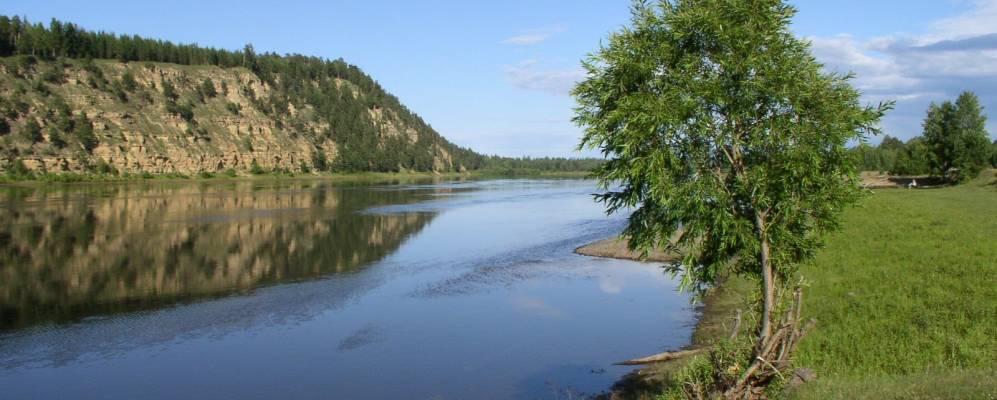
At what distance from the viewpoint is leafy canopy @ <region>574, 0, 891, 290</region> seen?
12.4 metres

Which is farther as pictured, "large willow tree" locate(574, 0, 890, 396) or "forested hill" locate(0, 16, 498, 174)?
"forested hill" locate(0, 16, 498, 174)

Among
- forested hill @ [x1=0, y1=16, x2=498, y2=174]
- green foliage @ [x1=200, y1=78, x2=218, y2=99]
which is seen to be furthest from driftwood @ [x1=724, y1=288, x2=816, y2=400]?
green foliage @ [x1=200, y1=78, x2=218, y2=99]

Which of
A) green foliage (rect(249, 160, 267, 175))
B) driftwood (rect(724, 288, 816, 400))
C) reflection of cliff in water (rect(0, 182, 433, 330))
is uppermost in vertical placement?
green foliage (rect(249, 160, 267, 175))

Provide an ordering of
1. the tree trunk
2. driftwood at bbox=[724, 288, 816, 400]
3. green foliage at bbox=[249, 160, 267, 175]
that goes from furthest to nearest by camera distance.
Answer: green foliage at bbox=[249, 160, 267, 175]
the tree trunk
driftwood at bbox=[724, 288, 816, 400]

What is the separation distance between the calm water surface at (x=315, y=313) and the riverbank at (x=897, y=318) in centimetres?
390

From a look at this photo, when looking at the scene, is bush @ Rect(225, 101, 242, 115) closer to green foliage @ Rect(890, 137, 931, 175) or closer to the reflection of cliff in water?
the reflection of cliff in water

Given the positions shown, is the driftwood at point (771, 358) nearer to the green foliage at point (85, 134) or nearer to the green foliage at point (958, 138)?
the green foliage at point (958, 138)

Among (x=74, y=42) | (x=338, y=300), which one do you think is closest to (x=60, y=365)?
(x=338, y=300)

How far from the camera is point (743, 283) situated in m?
31.4

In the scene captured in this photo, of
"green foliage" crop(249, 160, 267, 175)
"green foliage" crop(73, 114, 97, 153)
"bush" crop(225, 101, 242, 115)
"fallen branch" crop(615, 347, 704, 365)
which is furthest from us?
"bush" crop(225, 101, 242, 115)

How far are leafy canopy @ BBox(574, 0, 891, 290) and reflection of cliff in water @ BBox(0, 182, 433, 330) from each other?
947 inches

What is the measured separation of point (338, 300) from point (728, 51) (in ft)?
75.2

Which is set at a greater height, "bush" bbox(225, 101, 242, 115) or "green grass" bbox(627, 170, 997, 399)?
"bush" bbox(225, 101, 242, 115)

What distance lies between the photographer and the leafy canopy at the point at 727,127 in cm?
1241
